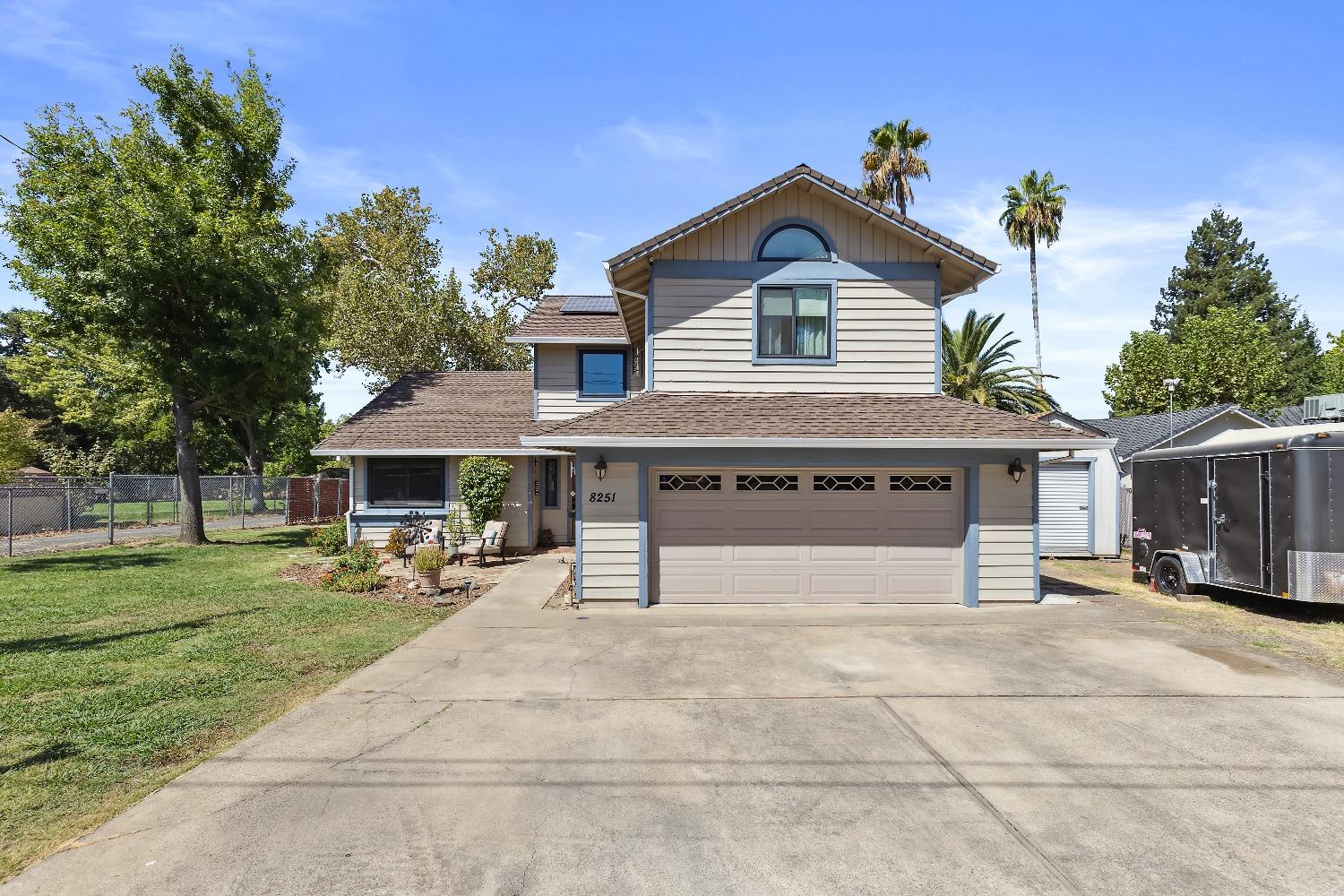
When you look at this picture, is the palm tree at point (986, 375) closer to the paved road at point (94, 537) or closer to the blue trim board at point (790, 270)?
the blue trim board at point (790, 270)

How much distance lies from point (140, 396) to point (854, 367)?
37.5 meters

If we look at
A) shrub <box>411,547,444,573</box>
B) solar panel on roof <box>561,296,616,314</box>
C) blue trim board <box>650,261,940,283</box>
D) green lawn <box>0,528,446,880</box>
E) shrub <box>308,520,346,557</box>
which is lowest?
green lawn <box>0,528,446,880</box>

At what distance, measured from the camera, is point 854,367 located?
1206 cm

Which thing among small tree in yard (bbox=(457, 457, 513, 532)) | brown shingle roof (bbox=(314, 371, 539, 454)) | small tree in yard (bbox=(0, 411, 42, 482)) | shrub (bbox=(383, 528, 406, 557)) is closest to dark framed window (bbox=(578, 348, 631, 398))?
brown shingle roof (bbox=(314, 371, 539, 454))

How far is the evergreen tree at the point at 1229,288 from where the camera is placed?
47.1 meters

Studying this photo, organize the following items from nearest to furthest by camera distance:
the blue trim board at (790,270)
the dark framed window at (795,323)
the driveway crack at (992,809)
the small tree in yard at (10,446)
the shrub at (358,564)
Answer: the driveway crack at (992,809) < the blue trim board at (790,270) < the dark framed window at (795,323) < the shrub at (358,564) < the small tree in yard at (10,446)

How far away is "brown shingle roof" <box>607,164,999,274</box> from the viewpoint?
11.5 m

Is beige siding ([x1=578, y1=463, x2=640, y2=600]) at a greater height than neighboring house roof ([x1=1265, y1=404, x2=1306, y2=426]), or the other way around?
neighboring house roof ([x1=1265, y1=404, x2=1306, y2=426])

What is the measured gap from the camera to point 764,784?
15.6ft

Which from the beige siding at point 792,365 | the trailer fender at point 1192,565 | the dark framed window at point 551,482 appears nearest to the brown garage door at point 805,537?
the beige siding at point 792,365

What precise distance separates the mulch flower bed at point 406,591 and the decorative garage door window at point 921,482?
745cm

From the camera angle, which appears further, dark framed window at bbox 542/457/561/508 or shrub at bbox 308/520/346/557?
dark framed window at bbox 542/457/561/508

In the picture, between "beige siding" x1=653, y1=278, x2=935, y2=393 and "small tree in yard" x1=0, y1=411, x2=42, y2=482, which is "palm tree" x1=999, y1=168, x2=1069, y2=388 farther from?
"small tree in yard" x1=0, y1=411, x2=42, y2=482

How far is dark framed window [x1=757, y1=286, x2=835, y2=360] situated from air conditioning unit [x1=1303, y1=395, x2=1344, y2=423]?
26.4 feet
